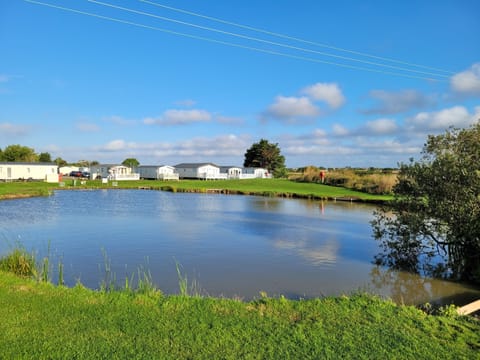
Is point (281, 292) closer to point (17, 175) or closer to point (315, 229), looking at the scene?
point (315, 229)

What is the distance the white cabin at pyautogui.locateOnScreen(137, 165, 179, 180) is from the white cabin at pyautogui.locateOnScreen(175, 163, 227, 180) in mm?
2818

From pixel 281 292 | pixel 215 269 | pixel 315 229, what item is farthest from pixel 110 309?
pixel 315 229

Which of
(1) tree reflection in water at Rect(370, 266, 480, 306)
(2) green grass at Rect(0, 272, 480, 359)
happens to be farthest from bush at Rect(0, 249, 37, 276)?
(1) tree reflection in water at Rect(370, 266, 480, 306)

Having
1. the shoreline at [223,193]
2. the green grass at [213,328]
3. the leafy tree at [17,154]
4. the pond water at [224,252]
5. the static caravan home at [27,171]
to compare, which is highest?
the leafy tree at [17,154]

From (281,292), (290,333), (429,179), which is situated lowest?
(281,292)

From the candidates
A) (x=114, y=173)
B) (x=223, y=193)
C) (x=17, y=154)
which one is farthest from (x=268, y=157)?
(x=17, y=154)

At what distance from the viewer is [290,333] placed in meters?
5.26

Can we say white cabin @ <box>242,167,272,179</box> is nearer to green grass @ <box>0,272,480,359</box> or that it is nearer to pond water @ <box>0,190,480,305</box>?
pond water @ <box>0,190,480,305</box>

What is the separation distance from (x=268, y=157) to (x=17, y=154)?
184ft

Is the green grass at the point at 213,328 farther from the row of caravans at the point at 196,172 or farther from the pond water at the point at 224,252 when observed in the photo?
the row of caravans at the point at 196,172

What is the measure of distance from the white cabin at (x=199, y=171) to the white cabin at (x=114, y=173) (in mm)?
10548

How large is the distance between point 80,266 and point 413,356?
29.8 feet

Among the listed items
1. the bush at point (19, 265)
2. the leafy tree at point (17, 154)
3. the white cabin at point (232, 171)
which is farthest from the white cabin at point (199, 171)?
the bush at point (19, 265)

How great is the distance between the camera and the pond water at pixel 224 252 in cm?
933
